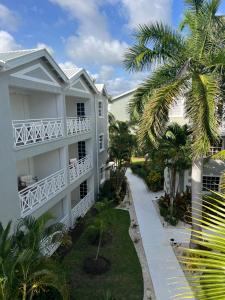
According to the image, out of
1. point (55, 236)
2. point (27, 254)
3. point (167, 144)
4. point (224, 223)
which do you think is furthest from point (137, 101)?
point (224, 223)

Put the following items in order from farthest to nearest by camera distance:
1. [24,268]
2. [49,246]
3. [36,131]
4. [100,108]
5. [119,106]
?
[119,106] < [100,108] < [49,246] < [36,131] < [24,268]

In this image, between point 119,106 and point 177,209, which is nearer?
point 177,209

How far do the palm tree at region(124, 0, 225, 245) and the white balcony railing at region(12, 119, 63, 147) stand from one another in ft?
16.8

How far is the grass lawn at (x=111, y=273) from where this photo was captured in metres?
10.4

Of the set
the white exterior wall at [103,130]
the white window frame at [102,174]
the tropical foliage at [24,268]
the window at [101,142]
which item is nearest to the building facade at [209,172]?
the white exterior wall at [103,130]

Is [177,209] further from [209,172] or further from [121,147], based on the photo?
[121,147]

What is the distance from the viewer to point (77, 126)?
16938 mm

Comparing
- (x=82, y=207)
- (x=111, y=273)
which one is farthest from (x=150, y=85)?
(x=82, y=207)

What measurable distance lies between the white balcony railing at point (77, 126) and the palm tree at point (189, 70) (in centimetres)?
525

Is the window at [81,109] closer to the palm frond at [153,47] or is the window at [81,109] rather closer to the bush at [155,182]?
the palm frond at [153,47]

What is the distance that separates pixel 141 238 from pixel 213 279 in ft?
44.5

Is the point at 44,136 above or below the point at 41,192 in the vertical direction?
above

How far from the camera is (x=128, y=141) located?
2209 centimetres

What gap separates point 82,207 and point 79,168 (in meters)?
3.23
